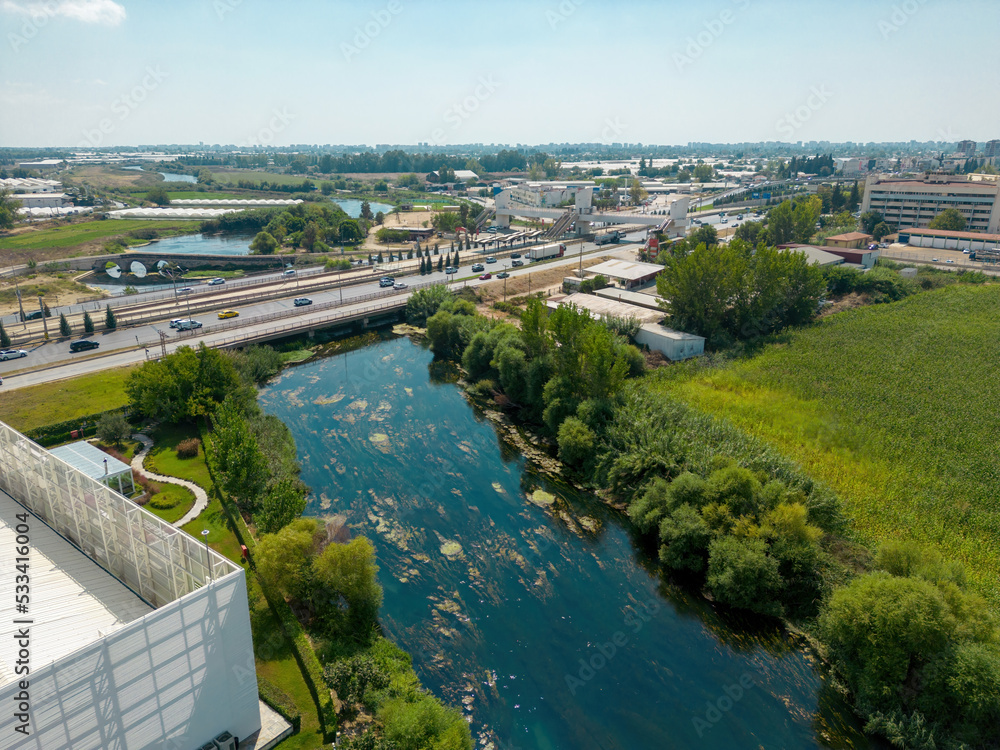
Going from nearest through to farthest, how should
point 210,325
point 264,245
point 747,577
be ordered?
point 747,577
point 210,325
point 264,245

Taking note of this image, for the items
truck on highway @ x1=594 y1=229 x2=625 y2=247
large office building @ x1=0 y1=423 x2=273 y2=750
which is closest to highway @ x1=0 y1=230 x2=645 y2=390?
truck on highway @ x1=594 y1=229 x2=625 y2=247

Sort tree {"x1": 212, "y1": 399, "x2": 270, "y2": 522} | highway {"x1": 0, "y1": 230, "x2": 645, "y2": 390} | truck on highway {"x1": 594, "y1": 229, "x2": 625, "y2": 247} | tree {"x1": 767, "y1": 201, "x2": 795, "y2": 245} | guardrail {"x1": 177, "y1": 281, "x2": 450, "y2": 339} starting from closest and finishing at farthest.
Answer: tree {"x1": 212, "y1": 399, "x2": 270, "y2": 522}
highway {"x1": 0, "y1": 230, "x2": 645, "y2": 390}
guardrail {"x1": 177, "y1": 281, "x2": 450, "y2": 339}
tree {"x1": 767, "y1": 201, "x2": 795, "y2": 245}
truck on highway {"x1": 594, "y1": 229, "x2": 625, "y2": 247}

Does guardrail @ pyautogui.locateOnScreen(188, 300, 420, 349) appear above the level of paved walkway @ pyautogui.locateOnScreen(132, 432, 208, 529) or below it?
above

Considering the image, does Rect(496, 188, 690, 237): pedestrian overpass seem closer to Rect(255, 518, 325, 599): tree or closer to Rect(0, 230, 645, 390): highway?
Rect(0, 230, 645, 390): highway

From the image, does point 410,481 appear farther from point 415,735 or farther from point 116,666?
point 116,666

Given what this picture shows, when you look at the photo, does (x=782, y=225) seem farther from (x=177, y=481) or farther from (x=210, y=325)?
(x=177, y=481)

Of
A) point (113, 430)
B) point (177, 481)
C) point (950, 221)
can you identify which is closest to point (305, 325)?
point (113, 430)
